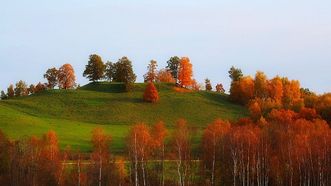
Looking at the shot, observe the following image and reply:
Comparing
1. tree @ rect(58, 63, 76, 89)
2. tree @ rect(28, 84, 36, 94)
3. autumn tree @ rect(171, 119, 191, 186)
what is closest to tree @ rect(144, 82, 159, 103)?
tree @ rect(58, 63, 76, 89)

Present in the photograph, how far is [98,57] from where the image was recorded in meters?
173

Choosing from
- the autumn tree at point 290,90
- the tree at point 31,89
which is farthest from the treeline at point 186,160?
the tree at point 31,89

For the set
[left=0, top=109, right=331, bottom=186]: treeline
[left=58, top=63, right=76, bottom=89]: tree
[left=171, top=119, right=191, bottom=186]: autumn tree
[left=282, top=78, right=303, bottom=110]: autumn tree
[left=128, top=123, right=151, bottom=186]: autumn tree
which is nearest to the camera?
[left=0, top=109, right=331, bottom=186]: treeline

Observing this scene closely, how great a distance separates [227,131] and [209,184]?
24.2ft

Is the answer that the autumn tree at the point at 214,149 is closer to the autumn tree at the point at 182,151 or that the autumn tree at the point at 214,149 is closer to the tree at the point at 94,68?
the autumn tree at the point at 182,151

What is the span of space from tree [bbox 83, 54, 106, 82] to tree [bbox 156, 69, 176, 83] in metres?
19.3

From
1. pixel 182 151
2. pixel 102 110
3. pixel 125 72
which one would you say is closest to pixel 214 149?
pixel 182 151

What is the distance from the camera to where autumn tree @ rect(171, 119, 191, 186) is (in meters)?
77.5

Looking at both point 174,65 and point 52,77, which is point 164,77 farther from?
point 52,77

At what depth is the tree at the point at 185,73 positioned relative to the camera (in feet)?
573

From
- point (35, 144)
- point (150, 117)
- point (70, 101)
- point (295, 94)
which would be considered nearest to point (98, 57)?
point (70, 101)

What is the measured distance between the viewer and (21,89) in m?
193

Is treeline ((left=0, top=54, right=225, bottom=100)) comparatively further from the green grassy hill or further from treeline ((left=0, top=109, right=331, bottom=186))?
treeline ((left=0, top=109, right=331, bottom=186))

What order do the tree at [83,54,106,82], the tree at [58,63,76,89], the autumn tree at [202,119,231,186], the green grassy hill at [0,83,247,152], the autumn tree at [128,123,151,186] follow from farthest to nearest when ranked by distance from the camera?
1. the tree at [58,63,76,89]
2. the tree at [83,54,106,82]
3. the green grassy hill at [0,83,247,152]
4. the autumn tree at [202,119,231,186]
5. the autumn tree at [128,123,151,186]
